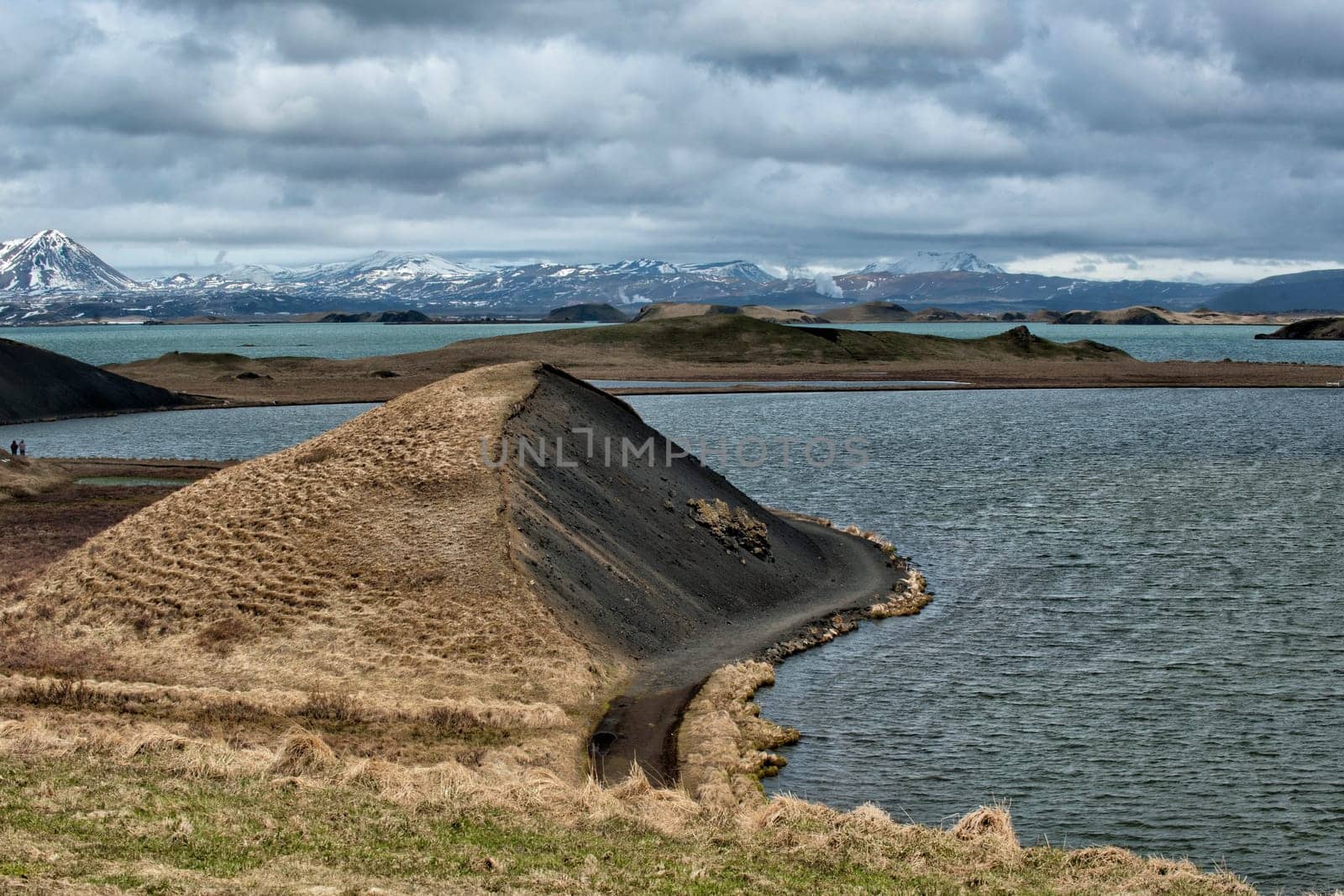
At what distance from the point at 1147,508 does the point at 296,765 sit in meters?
45.5

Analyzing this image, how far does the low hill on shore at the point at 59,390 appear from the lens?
11425cm

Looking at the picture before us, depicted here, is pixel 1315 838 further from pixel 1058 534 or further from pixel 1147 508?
pixel 1147 508

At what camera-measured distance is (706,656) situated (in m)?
33.9

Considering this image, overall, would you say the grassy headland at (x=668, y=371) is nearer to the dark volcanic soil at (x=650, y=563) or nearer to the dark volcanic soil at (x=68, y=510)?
the dark volcanic soil at (x=68, y=510)

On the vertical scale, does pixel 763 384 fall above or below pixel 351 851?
above

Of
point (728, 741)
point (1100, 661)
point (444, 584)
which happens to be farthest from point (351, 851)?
point (1100, 661)

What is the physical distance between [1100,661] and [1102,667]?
548mm

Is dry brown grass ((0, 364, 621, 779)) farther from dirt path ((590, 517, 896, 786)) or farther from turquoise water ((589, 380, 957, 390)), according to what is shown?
turquoise water ((589, 380, 957, 390))

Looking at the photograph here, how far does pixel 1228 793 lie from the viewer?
24.2 metres

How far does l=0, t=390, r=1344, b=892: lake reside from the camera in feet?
78.3

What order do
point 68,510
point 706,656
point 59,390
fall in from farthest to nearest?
point 59,390 < point 68,510 < point 706,656

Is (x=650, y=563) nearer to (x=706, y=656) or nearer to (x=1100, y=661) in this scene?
(x=706, y=656)

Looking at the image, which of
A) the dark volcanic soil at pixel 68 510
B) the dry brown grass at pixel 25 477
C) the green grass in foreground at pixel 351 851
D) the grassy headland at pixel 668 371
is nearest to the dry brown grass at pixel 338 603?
the dark volcanic soil at pixel 68 510

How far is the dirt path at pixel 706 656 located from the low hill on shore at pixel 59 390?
90830 mm
